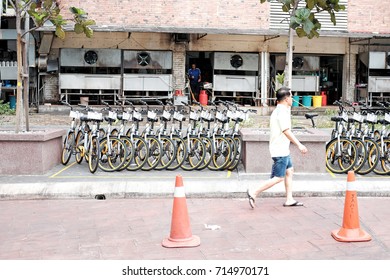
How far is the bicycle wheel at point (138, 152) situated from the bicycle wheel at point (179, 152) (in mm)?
549

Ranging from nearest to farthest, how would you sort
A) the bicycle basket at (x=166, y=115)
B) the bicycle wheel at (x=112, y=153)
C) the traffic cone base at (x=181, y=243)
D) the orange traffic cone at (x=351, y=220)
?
the traffic cone base at (x=181, y=243) < the orange traffic cone at (x=351, y=220) < the bicycle wheel at (x=112, y=153) < the bicycle basket at (x=166, y=115)

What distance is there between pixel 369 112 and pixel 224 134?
3.12 meters

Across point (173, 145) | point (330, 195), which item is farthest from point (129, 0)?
point (330, 195)

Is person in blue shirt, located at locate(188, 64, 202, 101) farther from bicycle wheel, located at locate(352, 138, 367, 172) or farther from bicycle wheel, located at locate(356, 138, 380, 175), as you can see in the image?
bicycle wheel, located at locate(356, 138, 380, 175)

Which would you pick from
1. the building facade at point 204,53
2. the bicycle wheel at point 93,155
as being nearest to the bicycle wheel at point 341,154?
the bicycle wheel at point 93,155

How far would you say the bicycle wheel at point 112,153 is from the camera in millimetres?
10633

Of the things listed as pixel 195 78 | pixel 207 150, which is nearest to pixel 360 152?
pixel 207 150

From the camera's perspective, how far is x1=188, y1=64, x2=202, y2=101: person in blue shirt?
23141 millimetres

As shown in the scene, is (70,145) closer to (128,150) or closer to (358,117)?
(128,150)

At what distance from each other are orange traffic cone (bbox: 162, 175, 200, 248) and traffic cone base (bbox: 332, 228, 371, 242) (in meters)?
1.66

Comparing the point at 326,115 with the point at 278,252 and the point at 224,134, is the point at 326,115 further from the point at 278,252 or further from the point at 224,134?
the point at 278,252

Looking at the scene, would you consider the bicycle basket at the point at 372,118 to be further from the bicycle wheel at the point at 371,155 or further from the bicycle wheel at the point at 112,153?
the bicycle wheel at the point at 112,153

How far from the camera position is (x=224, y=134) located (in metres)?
11.0

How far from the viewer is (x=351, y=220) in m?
6.25
